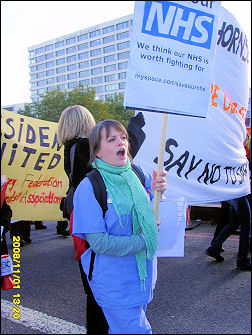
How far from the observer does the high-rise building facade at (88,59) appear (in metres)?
77.8

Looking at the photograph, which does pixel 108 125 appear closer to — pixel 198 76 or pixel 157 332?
pixel 198 76

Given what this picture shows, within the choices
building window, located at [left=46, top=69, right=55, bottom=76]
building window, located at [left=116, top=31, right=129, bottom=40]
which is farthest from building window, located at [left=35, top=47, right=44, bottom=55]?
building window, located at [left=116, top=31, right=129, bottom=40]

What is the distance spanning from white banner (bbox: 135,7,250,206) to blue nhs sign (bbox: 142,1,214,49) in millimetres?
1254

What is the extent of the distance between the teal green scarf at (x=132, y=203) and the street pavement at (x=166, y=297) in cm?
96

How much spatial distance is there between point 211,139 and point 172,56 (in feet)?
4.91

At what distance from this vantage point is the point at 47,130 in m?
4.45

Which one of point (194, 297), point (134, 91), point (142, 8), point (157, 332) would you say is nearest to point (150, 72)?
point (134, 91)

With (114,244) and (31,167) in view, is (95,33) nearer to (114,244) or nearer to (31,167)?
(31,167)

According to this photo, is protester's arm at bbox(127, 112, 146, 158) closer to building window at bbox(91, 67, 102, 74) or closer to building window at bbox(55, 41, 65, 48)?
→ building window at bbox(55, 41, 65, 48)

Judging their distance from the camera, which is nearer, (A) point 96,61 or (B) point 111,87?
(B) point 111,87

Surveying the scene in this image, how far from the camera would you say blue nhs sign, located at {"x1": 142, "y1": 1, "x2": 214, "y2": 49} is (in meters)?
1.59

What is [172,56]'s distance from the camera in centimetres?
167

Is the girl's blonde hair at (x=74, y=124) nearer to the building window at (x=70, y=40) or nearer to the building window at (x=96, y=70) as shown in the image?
the building window at (x=70, y=40)

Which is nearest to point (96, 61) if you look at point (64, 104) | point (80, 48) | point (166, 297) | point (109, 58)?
point (109, 58)
